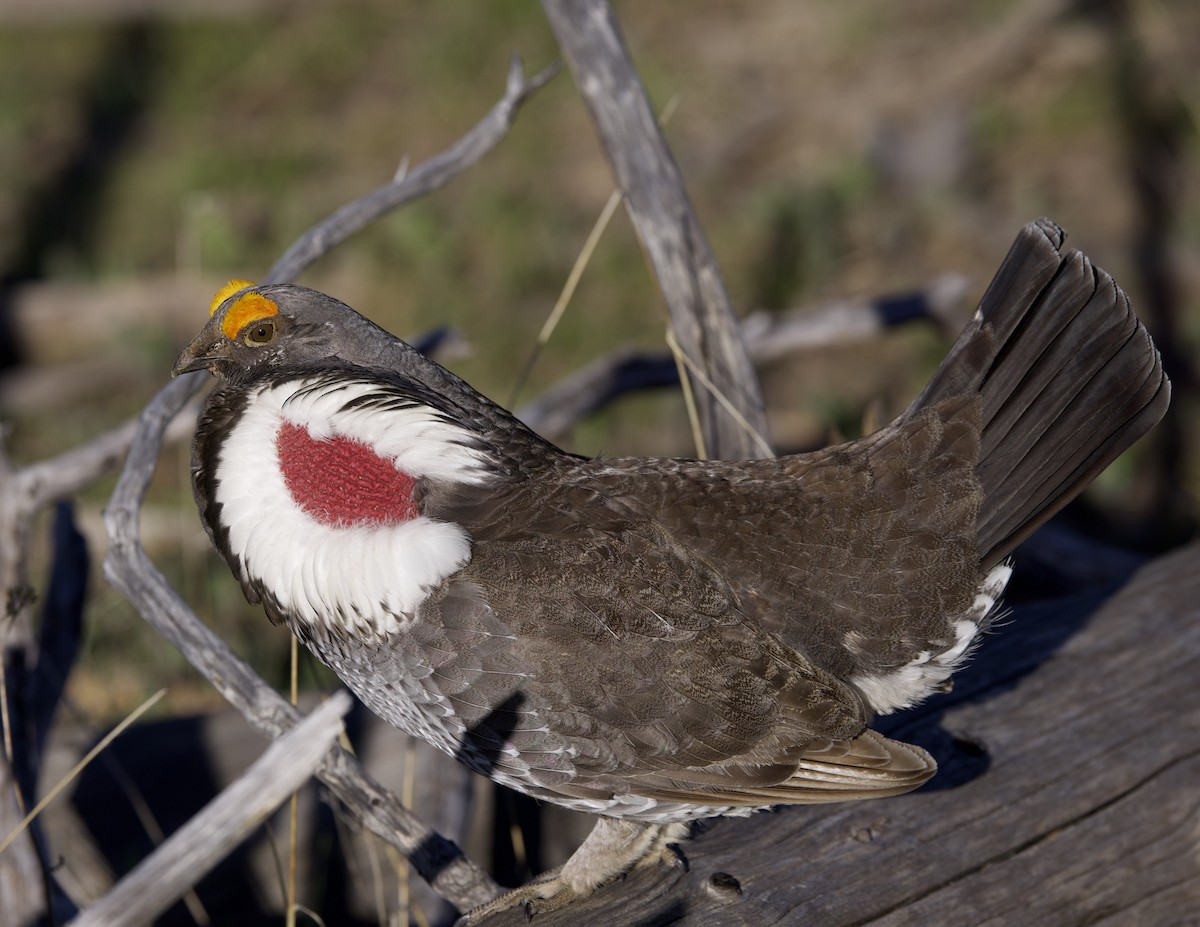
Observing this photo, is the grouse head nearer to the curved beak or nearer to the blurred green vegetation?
the curved beak

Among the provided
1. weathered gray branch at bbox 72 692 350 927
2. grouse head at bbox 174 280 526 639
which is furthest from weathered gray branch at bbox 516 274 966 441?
weathered gray branch at bbox 72 692 350 927

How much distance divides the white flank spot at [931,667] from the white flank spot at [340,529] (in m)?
0.97

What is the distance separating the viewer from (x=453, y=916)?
3.62 metres

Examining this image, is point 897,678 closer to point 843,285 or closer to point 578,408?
point 578,408

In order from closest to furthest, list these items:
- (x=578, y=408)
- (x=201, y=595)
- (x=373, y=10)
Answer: (x=578, y=408), (x=201, y=595), (x=373, y=10)

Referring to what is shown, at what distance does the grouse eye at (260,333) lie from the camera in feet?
9.59

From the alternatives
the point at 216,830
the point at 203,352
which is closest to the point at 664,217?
the point at 203,352

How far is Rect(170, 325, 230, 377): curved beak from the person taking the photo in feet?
9.57

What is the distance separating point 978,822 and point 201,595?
12.3 feet

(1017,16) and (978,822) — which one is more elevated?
(1017,16)

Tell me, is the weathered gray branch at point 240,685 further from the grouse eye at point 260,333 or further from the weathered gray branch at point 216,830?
the weathered gray branch at point 216,830

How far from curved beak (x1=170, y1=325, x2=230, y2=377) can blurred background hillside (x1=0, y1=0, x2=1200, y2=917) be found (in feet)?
7.71

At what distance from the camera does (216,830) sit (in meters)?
1.33

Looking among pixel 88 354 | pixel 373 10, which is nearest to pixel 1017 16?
pixel 373 10
